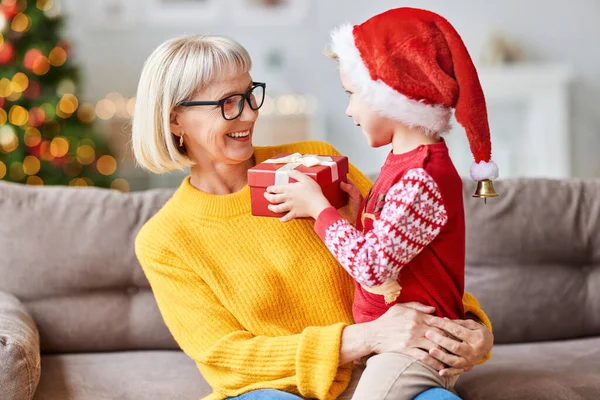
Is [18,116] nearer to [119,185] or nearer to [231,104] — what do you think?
[119,185]

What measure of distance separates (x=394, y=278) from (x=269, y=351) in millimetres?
396

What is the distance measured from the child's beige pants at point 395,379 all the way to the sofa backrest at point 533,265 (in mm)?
850

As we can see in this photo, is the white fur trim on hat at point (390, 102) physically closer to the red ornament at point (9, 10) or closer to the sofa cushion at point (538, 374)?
the sofa cushion at point (538, 374)

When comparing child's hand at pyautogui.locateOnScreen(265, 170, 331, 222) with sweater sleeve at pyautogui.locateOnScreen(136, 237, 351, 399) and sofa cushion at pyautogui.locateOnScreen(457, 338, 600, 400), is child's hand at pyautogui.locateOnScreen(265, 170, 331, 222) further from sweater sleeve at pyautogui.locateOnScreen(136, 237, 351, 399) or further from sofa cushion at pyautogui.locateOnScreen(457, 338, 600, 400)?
sofa cushion at pyautogui.locateOnScreen(457, 338, 600, 400)

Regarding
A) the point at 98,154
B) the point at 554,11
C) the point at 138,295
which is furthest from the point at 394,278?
the point at 554,11

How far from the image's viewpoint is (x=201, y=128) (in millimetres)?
1861

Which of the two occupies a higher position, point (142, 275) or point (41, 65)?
point (41, 65)

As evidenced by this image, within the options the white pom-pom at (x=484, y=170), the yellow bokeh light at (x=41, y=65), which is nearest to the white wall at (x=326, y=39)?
the yellow bokeh light at (x=41, y=65)

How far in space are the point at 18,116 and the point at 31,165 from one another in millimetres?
309

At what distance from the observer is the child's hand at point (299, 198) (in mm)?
1571

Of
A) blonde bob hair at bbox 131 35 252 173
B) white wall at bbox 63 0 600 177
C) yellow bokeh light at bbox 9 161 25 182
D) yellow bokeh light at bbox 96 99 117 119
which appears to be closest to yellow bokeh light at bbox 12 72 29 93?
yellow bokeh light at bbox 9 161 25 182

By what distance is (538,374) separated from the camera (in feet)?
6.82

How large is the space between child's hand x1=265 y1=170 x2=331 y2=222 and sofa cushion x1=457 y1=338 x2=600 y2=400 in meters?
0.81

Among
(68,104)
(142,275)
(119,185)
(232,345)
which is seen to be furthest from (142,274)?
(119,185)
